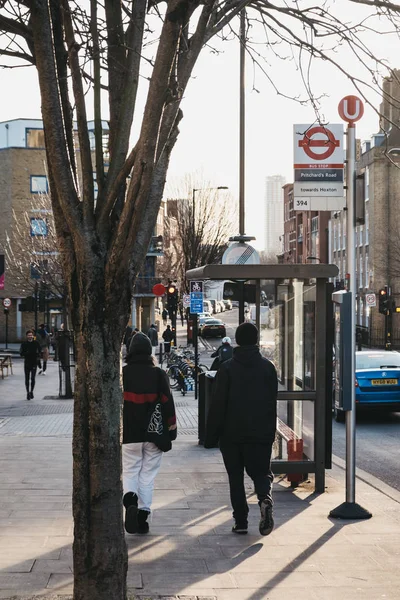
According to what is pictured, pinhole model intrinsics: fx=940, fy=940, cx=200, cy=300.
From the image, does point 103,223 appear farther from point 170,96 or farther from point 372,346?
point 372,346

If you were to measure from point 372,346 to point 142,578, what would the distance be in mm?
56203

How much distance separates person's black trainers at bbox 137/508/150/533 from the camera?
8031 millimetres

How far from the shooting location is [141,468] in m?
8.20

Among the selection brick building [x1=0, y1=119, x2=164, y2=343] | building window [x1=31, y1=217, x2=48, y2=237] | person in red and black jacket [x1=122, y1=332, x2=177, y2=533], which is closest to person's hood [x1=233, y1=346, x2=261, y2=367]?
person in red and black jacket [x1=122, y1=332, x2=177, y2=533]

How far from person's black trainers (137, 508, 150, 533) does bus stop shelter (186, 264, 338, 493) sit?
8.04 ft

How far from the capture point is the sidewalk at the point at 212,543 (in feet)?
20.6

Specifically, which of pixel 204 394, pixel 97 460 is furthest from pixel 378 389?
pixel 97 460

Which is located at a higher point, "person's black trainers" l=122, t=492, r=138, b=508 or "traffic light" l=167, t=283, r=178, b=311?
"traffic light" l=167, t=283, r=178, b=311

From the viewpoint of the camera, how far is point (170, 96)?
5.73 metres

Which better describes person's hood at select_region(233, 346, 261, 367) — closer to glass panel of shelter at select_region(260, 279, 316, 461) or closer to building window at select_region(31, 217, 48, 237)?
glass panel of shelter at select_region(260, 279, 316, 461)

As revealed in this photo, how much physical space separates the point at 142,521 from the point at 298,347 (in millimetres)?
3395

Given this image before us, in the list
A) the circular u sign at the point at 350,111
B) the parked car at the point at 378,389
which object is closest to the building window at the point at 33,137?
the parked car at the point at 378,389

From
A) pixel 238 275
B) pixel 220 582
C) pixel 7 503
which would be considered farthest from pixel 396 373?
pixel 220 582

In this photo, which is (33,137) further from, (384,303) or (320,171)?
(320,171)
